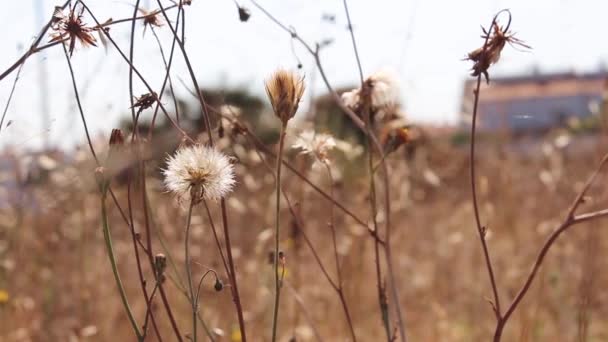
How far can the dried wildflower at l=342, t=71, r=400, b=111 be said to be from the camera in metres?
1.03

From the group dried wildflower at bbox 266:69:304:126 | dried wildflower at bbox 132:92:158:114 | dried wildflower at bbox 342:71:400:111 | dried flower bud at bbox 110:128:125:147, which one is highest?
dried wildflower at bbox 342:71:400:111

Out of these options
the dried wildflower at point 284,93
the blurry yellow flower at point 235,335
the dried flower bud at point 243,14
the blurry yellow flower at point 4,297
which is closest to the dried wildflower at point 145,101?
the dried wildflower at point 284,93

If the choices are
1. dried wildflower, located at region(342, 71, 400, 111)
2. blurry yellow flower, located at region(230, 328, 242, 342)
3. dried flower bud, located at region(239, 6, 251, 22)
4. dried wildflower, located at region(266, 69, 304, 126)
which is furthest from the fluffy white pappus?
blurry yellow flower, located at region(230, 328, 242, 342)

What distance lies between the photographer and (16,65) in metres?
0.78

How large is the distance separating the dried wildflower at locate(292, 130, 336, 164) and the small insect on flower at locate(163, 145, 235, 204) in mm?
233

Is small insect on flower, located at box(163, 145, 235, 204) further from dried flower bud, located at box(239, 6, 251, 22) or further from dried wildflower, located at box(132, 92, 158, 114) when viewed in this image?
dried flower bud, located at box(239, 6, 251, 22)

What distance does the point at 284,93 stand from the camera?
0.73 metres

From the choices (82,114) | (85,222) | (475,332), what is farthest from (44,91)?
(475,332)

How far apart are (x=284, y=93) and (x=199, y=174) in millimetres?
113

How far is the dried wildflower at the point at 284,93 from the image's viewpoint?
28.8 inches

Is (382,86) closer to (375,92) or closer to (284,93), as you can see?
(375,92)

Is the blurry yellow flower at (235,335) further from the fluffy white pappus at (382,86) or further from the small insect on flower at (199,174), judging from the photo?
the small insect on flower at (199,174)

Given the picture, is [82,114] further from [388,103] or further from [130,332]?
[130,332]

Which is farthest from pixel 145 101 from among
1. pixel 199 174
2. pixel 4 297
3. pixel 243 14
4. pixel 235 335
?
pixel 4 297
